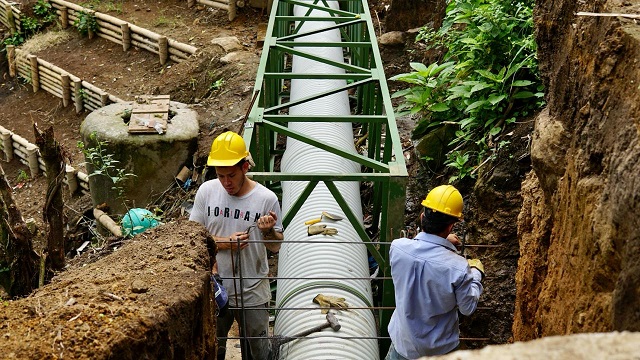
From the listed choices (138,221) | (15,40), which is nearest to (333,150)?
(138,221)

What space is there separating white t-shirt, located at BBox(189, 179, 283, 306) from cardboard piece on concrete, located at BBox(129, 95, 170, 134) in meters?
5.82

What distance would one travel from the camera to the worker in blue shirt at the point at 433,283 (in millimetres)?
4012

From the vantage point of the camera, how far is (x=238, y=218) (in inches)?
194

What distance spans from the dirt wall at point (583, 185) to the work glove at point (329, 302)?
122 cm

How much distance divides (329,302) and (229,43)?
9.59 m

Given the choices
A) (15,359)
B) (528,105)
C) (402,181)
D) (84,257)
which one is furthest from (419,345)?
(84,257)

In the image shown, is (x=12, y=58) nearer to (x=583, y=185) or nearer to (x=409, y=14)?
(x=409, y=14)

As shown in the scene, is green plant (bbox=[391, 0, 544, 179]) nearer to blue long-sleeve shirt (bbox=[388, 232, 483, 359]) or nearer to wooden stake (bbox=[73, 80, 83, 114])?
blue long-sleeve shirt (bbox=[388, 232, 483, 359])

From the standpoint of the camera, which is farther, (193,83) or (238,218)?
(193,83)

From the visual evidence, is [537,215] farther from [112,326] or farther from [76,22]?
[76,22]

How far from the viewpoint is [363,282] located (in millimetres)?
5684

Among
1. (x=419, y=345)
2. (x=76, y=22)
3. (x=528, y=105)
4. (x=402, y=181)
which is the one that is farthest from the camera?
(x=76, y=22)

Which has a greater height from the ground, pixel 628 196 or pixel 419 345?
pixel 628 196

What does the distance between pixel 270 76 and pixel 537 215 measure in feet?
12.0
